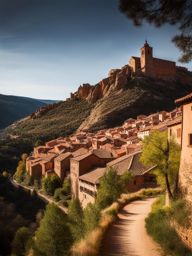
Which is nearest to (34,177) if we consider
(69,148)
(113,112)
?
(69,148)

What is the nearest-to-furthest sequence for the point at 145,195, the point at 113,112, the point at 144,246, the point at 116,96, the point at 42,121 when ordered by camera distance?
the point at 144,246 → the point at 145,195 → the point at 113,112 → the point at 116,96 → the point at 42,121

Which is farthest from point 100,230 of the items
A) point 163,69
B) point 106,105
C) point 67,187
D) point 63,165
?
point 163,69

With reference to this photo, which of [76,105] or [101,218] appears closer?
[101,218]

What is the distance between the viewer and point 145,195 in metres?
29.6

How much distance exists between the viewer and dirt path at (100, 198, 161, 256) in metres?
14.9

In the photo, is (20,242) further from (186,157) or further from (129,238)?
(186,157)

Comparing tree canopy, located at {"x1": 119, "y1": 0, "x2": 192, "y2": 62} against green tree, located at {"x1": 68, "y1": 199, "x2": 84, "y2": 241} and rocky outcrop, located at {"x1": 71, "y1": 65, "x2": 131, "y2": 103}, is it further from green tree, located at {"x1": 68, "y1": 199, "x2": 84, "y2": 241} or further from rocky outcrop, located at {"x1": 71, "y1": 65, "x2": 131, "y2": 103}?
rocky outcrop, located at {"x1": 71, "y1": 65, "x2": 131, "y2": 103}

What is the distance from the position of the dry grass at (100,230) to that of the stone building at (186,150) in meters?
4.51

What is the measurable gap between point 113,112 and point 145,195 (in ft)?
220

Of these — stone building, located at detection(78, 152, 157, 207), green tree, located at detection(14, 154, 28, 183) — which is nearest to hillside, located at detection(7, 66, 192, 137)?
green tree, located at detection(14, 154, 28, 183)

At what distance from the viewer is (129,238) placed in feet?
56.2

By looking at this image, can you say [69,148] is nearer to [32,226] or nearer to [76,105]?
[32,226]

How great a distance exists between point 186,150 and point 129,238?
196 inches

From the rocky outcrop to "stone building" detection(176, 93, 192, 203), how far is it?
92.4 metres
